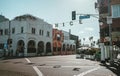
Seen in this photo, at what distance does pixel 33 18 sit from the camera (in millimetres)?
61125

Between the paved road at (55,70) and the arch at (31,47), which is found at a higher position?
the arch at (31,47)

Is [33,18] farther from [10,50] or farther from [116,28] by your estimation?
[116,28]

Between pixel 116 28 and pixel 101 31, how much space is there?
358cm

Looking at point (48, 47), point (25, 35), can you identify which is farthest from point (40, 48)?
point (25, 35)

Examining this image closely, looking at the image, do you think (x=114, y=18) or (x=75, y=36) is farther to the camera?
(x=75, y=36)

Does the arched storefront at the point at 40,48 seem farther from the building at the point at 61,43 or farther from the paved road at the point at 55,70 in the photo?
the paved road at the point at 55,70

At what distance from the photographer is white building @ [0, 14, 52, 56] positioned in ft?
189

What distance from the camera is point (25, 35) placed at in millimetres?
57219

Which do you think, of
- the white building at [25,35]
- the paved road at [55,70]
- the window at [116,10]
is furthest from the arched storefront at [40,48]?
the window at [116,10]

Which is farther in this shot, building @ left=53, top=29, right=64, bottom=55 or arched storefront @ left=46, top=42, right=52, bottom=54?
building @ left=53, top=29, right=64, bottom=55

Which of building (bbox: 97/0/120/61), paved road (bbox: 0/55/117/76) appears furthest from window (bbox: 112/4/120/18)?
A: paved road (bbox: 0/55/117/76)

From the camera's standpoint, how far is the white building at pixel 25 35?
A: 57.6 meters

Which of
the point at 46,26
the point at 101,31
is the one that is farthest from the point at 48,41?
the point at 101,31

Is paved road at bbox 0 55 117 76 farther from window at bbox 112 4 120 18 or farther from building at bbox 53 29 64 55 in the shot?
building at bbox 53 29 64 55
